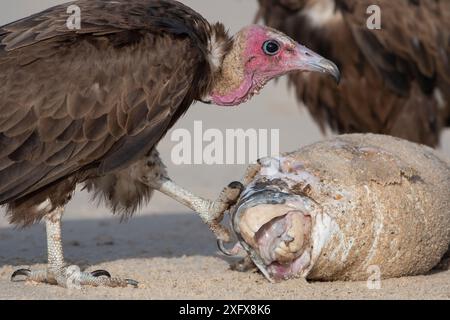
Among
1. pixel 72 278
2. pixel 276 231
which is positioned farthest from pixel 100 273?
pixel 276 231

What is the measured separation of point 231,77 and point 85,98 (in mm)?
1162

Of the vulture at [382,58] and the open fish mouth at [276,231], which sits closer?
the open fish mouth at [276,231]

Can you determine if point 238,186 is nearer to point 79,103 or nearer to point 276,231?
point 276,231

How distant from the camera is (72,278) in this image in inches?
253

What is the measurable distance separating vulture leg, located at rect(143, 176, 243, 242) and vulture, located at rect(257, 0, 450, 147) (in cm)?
334

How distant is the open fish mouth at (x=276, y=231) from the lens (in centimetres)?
610

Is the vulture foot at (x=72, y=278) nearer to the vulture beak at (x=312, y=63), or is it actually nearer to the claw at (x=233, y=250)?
the claw at (x=233, y=250)

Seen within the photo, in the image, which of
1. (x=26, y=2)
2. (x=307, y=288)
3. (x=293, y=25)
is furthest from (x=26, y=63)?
(x=26, y=2)

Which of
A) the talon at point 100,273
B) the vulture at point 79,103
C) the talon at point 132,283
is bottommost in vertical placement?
the talon at point 132,283

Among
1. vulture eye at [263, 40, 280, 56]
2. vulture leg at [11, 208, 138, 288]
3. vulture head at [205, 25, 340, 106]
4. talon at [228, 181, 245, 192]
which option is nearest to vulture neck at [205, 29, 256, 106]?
vulture head at [205, 25, 340, 106]

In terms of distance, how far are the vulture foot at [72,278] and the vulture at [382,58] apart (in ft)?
14.1

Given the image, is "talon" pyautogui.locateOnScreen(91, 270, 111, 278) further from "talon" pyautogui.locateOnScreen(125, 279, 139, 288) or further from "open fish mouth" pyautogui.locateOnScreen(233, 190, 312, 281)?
"open fish mouth" pyautogui.locateOnScreen(233, 190, 312, 281)

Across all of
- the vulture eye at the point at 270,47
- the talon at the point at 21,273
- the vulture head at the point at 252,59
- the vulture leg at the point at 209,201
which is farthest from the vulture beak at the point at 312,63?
the talon at the point at 21,273

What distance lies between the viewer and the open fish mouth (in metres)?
6.10
